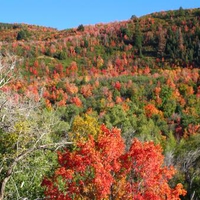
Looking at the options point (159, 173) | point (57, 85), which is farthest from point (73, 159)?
point (57, 85)

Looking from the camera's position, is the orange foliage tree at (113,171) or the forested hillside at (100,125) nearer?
the orange foliage tree at (113,171)

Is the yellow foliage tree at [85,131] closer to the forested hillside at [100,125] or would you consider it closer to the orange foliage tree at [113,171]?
the forested hillside at [100,125]

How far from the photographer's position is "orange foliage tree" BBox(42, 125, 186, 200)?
16.9 metres

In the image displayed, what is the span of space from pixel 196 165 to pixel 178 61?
141818 mm

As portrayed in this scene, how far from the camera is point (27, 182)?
21938 mm

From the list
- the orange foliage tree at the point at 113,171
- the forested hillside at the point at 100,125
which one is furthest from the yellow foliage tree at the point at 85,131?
the orange foliage tree at the point at 113,171

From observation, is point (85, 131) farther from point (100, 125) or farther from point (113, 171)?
point (113, 171)

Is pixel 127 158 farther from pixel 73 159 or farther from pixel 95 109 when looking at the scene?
pixel 95 109

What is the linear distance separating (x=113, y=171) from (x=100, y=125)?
12423 millimetres

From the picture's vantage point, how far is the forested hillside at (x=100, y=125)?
1730 cm

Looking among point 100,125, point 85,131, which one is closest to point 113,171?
point 100,125

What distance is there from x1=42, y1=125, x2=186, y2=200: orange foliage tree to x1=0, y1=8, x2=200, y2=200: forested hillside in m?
0.05

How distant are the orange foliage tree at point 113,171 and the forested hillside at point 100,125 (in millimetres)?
48

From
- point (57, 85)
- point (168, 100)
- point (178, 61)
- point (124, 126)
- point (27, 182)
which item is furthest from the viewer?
point (178, 61)
